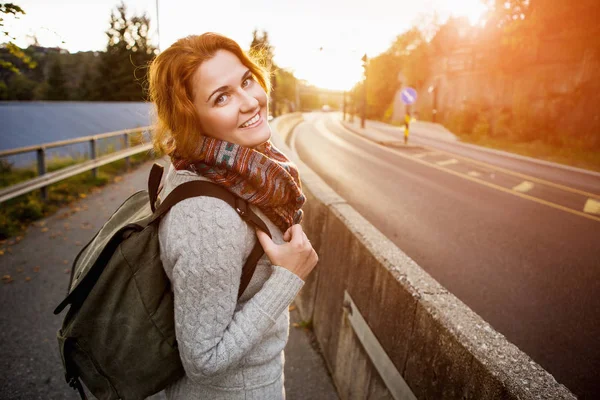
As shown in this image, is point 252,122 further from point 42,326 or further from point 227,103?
point 42,326

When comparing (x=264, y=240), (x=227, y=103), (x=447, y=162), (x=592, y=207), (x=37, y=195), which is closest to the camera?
(x=264, y=240)

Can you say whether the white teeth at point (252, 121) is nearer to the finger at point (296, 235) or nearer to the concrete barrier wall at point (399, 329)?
the finger at point (296, 235)

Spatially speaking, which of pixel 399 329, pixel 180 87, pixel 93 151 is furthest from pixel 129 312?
pixel 93 151

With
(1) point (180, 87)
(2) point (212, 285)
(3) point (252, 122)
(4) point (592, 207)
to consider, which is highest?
(1) point (180, 87)

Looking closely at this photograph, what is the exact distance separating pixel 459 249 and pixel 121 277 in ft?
19.4

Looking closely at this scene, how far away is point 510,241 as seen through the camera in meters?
6.41

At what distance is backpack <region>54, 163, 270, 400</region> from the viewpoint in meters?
1.16

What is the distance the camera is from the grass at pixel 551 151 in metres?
16.7

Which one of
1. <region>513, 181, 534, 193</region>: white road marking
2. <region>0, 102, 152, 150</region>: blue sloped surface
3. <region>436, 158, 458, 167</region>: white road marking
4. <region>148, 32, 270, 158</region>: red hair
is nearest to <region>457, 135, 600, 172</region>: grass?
<region>436, 158, 458, 167</region>: white road marking

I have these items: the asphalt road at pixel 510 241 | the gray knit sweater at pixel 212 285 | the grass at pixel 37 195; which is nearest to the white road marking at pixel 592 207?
the asphalt road at pixel 510 241

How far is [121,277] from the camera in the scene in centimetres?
116

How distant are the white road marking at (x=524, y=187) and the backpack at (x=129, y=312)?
11.4 meters

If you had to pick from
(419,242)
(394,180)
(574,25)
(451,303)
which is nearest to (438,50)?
(574,25)

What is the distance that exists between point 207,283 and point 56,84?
6114cm
